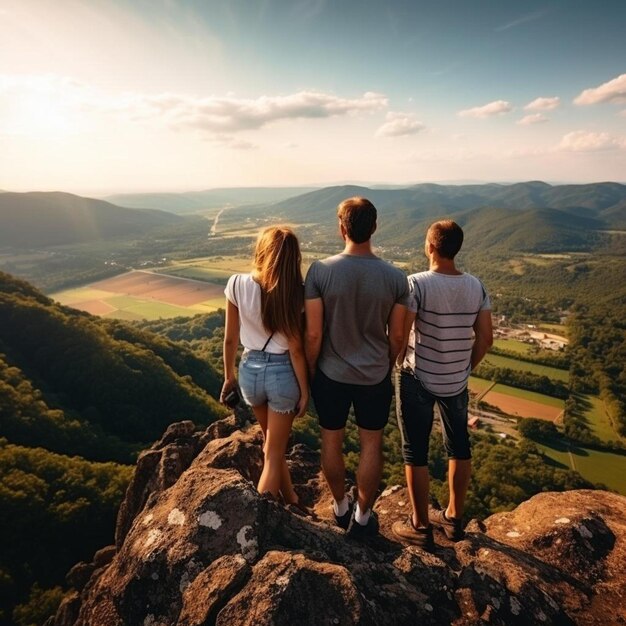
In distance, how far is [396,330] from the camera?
4844 millimetres

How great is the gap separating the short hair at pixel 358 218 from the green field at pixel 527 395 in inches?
2707

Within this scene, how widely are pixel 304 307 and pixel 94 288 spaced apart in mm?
145546

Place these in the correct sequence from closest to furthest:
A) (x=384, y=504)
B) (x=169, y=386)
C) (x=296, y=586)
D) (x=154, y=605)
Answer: (x=296, y=586) → (x=154, y=605) → (x=384, y=504) → (x=169, y=386)

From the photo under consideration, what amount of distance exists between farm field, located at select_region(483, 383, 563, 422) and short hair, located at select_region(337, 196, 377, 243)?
67353mm

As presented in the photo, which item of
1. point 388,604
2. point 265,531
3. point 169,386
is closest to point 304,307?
point 265,531

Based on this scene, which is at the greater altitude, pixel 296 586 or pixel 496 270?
pixel 296 586

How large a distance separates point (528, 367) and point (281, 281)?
8890cm

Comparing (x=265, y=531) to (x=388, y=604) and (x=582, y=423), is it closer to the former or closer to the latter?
(x=388, y=604)

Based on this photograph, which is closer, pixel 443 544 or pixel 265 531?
pixel 265 531

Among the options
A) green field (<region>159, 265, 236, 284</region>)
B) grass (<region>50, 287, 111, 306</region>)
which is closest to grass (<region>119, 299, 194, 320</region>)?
grass (<region>50, 287, 111, 306</region>)

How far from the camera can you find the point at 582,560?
18.6 ft

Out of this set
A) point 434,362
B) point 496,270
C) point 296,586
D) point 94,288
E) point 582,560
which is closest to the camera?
point 296,586

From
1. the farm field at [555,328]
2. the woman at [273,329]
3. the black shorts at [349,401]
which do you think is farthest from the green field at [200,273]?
the black shorts at [349,401]

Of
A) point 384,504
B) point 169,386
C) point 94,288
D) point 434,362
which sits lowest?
point 94,288
